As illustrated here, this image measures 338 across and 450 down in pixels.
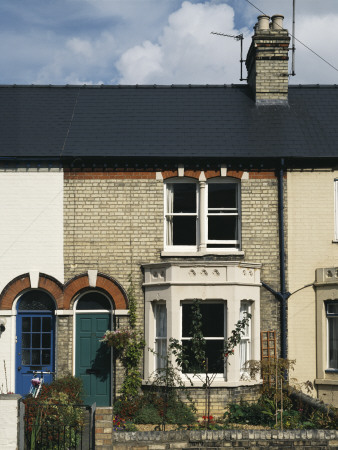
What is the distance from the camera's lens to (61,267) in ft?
55.9

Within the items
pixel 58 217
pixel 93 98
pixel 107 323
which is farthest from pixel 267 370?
pixel 93 98

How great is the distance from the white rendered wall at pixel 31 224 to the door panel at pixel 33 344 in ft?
3.63

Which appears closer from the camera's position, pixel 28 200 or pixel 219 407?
pixel 219 407

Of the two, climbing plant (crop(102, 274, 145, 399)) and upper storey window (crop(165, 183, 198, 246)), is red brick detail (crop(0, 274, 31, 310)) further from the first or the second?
upper storey window (crop(165, 183, 198, 246))

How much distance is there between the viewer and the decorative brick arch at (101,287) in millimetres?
16875

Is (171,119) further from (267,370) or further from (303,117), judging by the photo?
(267,370)

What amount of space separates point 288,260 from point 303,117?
4279 mm

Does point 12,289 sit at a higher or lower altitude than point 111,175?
lower

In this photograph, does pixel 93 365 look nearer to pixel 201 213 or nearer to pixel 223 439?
pixel 201 213

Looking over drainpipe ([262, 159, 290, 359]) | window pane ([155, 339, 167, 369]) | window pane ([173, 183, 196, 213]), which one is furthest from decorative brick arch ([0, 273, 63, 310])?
drainpipe ([262, 159, 290, 359])

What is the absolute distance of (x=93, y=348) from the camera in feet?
56.1

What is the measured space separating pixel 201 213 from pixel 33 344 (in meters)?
5.44

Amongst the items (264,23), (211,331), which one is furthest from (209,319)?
(264,23)

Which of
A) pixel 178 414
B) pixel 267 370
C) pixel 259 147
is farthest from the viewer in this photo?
pixel 259 147
